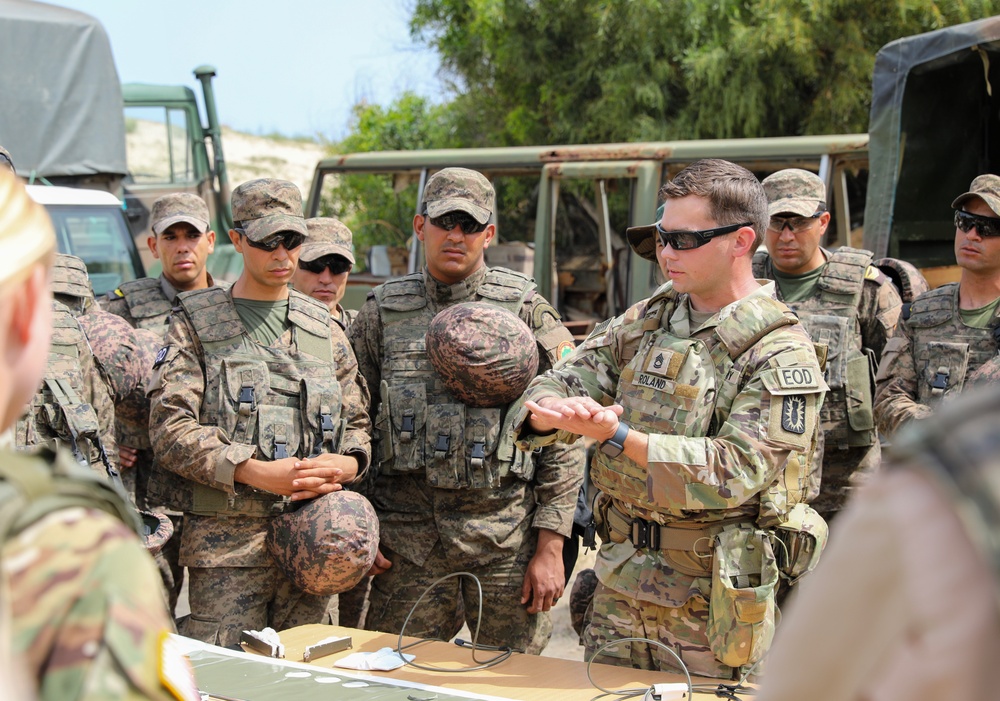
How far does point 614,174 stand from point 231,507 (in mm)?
4951

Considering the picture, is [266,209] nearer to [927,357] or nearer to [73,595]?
[927,357]

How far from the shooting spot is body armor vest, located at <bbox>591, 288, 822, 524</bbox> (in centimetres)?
279

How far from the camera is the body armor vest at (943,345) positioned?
4062 mm

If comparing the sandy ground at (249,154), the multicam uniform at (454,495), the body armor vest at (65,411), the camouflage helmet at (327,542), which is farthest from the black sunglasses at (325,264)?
the sandy ground at (249,154)

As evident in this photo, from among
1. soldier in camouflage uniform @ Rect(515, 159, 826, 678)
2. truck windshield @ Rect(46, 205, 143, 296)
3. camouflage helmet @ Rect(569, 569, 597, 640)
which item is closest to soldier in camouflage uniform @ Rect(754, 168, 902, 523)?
camouflage helmet @ Rect(569, 569, 597, 640)

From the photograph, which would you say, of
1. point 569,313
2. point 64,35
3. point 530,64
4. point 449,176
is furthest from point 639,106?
point 449,176

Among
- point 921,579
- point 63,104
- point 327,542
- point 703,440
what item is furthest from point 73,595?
point 63,104

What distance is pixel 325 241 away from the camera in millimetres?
4977

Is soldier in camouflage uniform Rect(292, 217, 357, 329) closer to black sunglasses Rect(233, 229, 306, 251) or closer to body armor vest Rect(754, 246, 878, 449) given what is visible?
black sunglasses Rect(233, 229, 306, 251)

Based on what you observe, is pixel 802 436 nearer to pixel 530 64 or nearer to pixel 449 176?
pixel 449 176

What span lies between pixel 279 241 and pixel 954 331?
8.72 ft

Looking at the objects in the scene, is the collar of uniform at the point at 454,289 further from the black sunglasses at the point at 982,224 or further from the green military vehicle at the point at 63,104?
the green military vehicle at the point at 63,104

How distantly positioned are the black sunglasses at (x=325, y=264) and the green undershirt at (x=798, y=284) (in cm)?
203

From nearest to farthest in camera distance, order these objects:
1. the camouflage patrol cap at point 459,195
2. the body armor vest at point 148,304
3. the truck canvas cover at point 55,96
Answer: the camouflage patrol cap at point 459,195, the body armor vest at point 148,304, the truck canvas cover at point 55,96
